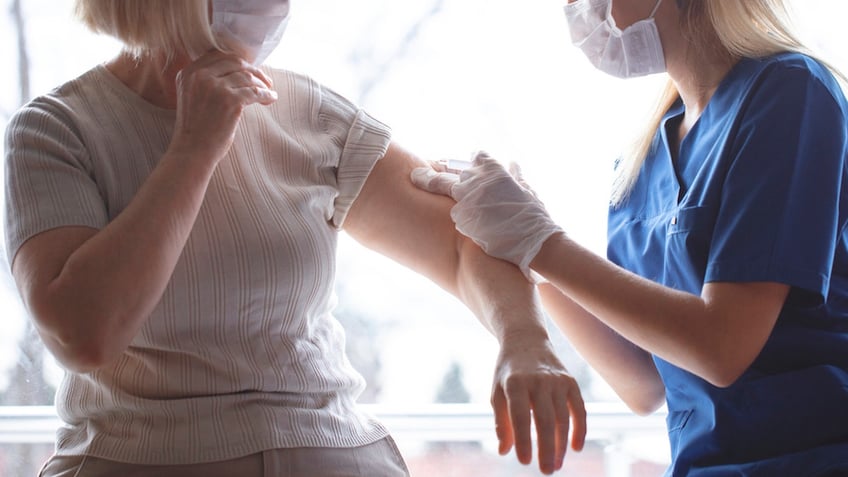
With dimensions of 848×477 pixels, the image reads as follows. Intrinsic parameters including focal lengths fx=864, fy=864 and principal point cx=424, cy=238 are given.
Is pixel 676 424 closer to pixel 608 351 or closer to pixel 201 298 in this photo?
pixel 608 351

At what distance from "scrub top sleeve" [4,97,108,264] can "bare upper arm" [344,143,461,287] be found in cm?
45

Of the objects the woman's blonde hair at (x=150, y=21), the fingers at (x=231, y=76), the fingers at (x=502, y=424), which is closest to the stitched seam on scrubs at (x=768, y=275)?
the fingers at (x=502, y=424)

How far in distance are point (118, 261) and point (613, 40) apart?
890 mm

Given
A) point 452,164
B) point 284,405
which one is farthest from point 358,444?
point 452,164

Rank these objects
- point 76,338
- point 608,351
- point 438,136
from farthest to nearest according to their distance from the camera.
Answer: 1. point 438,136
2. point 608,351
3. point 76,338

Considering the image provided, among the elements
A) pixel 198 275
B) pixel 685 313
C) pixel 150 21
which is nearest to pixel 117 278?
pixel 198 275

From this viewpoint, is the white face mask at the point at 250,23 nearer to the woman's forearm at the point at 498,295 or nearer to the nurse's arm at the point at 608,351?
the woman's forearm at the point at 498,295

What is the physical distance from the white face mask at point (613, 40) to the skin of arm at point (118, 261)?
0.67m

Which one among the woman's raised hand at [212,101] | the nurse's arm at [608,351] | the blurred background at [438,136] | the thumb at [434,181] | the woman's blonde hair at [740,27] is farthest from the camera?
the blurred background at [438,136]

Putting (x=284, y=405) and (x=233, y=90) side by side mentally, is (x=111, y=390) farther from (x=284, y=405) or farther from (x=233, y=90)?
(x=233, y=90)

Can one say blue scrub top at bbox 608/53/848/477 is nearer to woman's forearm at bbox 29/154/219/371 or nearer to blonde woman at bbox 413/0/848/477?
blonde woman at bbox 413/0/848/477

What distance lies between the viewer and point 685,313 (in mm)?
1225

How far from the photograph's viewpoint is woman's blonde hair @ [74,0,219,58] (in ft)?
3.95

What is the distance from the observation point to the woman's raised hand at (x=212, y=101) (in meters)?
1.15
